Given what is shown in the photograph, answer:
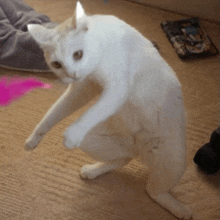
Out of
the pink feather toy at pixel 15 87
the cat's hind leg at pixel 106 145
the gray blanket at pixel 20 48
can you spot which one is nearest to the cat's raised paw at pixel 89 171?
the cat's hind leg at pixel 106 145

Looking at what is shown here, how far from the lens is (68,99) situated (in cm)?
75

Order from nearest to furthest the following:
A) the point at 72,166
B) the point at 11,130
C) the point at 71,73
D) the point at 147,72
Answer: the point at 71,73 < the point at 147,72 < the point at 72,166 < the point at 11,130

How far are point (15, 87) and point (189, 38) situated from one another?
1080 mm

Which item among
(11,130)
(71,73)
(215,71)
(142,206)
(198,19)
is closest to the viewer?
(71,73)

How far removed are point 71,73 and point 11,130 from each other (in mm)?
843

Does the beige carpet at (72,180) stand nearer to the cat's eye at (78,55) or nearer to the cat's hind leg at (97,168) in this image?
the cat's hind leg at (97,168)

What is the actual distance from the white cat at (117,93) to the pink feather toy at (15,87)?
71cm

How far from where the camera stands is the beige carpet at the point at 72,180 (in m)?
1.05

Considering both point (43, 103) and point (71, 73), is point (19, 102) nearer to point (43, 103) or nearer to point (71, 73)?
point (43, 103)

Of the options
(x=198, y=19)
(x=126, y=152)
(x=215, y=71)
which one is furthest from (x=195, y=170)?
(x=198, y=19)

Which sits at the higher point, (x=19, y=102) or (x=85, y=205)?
(x=19, y=102)

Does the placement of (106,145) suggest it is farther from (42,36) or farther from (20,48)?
(20,48)

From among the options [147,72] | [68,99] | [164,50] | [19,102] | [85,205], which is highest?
[147,72]

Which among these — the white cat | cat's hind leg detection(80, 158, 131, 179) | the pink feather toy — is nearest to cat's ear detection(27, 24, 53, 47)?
the white cat
